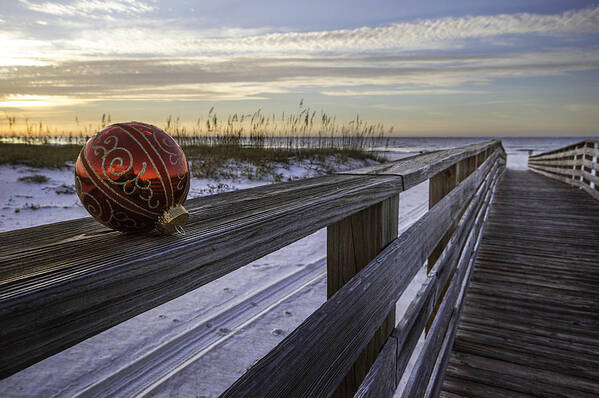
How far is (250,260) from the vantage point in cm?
69

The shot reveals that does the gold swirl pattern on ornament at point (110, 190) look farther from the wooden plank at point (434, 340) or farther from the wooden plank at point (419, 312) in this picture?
the wooden plank at point (434, 340)

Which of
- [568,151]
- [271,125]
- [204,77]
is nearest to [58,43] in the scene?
[271,125]

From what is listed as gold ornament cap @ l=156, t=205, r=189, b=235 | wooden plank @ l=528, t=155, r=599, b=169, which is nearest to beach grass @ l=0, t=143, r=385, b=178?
wooden plank @ l=528, t=155, r=599, b=169

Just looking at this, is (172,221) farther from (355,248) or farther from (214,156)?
(214,156)

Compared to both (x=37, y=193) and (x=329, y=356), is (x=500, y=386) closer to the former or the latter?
(x=329, y=356)

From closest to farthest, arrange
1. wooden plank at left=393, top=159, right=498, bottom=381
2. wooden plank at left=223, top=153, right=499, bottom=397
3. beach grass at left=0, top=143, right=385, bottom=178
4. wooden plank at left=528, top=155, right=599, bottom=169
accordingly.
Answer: wooden plank at left=223, top=153, right=499, bottom=397, wooden plank at left=393, top=159, right=498, bottom=381, wooden plank at left=528, top=155, right=599, bottom=169, beach grass at left=0, top=143, right=385, bottom=178

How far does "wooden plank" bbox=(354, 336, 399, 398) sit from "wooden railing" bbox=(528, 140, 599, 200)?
988 cm

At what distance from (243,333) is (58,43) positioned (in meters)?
8.25

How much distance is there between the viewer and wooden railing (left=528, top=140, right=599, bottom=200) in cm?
916

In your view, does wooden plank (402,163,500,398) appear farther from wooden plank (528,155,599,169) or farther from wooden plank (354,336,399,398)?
wooden plank (528,155,599,169)

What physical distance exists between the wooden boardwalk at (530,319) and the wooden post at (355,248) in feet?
4.93

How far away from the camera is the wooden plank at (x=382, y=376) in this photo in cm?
104

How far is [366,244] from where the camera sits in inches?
48.4

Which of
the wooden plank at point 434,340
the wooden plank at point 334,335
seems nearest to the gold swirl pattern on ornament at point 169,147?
the wooden plank at point 334,335
